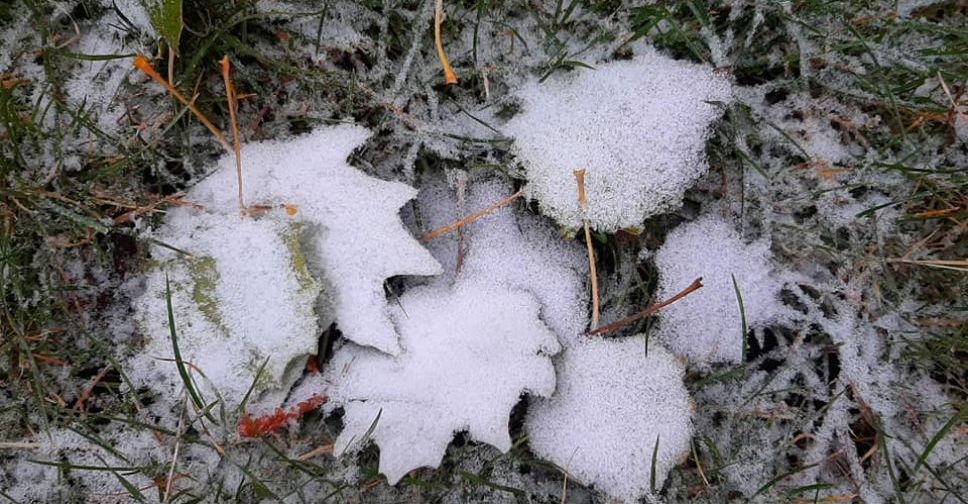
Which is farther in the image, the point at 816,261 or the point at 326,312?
Result: the point at 816,261

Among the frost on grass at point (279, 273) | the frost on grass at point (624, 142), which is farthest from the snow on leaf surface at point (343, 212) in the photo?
the frost on grass at point (624, 142)

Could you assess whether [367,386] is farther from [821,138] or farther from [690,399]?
[821,138]

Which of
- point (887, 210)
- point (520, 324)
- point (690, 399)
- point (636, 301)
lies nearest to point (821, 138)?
point (887, 210)

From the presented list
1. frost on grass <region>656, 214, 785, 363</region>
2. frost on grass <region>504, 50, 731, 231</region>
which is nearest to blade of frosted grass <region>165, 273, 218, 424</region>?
frost on grass <region>504, 50, 731, 231</region>

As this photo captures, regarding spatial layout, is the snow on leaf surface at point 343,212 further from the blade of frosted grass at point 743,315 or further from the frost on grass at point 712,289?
the blade of frosted grass at point 743,315

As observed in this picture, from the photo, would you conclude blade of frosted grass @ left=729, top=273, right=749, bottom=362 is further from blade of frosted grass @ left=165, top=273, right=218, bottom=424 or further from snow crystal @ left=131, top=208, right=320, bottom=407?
blade of frosted grass @ left=165, top=273, right=218, bottom=424

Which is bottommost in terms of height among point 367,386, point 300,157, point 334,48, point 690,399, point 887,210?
point 690,399

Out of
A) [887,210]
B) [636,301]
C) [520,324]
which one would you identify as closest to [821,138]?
[887,210]

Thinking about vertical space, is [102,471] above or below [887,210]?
below
